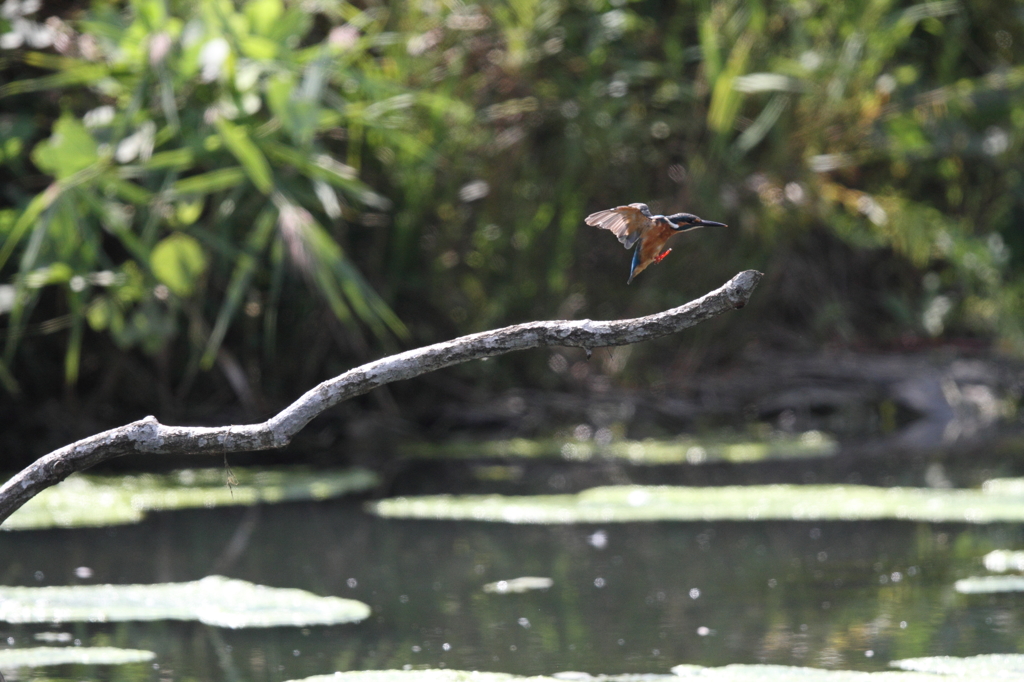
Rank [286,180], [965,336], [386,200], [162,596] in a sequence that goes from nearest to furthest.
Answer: [162,596], [286,180], [386,200], [965,336]

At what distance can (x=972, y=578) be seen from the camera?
3494 mm

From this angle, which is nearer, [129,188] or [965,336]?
[129,188]

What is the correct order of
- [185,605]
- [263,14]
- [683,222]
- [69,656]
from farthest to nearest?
[263,14]
[185,605]
[69,656]
[683,222]

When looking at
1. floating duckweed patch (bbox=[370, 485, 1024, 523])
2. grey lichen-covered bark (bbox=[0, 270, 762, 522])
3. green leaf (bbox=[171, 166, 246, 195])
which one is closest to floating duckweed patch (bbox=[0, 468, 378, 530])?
floating duckweed patch (bbox=[370, 485, 1024, 523])

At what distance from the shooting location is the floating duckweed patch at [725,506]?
14.5ft

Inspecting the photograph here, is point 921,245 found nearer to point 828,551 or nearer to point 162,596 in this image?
point 828,551

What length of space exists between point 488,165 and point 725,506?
3.00 m

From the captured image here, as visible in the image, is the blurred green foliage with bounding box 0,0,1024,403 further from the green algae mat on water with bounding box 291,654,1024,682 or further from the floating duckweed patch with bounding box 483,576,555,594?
the green algae mat on water with bounding box 291,654,1024,682

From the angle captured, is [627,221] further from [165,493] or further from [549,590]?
[165,493]

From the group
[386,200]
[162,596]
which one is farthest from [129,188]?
[162,596]

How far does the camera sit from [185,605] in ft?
10.7

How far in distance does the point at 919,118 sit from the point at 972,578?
4.72 metres

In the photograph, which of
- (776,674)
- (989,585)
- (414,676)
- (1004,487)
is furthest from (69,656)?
(1004,487)

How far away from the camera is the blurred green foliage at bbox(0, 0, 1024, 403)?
522 cm
